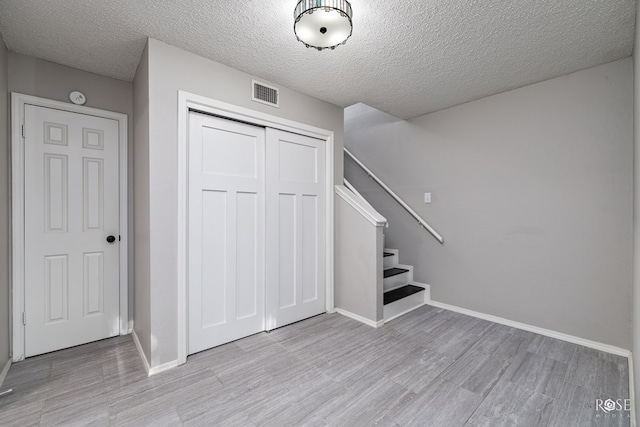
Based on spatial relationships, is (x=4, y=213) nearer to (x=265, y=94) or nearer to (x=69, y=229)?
(x=69, y=229)

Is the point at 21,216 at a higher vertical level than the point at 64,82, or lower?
lower

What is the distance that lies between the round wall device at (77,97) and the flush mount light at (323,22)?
6.48ft

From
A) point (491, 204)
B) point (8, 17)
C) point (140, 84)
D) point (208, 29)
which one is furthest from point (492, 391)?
point (8, 17)

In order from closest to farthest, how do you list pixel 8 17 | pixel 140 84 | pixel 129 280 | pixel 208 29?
pixel 8 17 < pixel 208 29 < pixel 140 84 < pixel 129 280

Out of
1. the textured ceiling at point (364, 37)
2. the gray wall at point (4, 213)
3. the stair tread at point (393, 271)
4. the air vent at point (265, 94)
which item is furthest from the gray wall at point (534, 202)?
the gray wall at point (4, 213)

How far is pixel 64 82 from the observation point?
2248mm

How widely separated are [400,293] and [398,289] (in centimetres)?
15

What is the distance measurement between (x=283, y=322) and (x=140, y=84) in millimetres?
2374

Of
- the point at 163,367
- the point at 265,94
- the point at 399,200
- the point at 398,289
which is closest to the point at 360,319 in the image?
the point at 398,289

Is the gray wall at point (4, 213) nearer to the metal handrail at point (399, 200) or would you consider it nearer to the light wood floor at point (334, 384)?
the light wood floor at point (334, 384)

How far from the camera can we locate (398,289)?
10.8ft

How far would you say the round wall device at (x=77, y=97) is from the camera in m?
2.27

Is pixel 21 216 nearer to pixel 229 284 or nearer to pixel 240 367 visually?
pixel 229 284

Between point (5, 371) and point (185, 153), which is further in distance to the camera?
point (185, 153)
